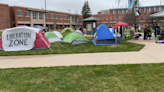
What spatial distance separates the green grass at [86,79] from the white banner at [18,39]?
5108 millimetres

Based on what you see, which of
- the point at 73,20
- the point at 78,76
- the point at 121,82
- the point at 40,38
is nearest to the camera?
the point at 121,82

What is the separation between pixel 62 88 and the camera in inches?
151

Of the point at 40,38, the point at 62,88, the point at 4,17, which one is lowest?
the point at 62,88

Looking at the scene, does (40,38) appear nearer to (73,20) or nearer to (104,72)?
(104,72)

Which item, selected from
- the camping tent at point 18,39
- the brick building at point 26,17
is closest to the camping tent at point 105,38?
the camping tent at point 18,39

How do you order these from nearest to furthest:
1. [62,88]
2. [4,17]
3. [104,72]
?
1. [62,88]
2. [104,72]
3. [4,17]

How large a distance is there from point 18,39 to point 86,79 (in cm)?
764

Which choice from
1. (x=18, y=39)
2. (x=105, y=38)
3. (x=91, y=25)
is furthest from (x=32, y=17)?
Answer: (x=105, y=38)

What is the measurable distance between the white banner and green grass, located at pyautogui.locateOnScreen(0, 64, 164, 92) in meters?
5.11

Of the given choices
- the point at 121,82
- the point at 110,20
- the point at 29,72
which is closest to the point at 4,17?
the point at 29,72

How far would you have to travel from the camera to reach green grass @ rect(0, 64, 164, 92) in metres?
3.78

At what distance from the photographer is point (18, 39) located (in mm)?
10219

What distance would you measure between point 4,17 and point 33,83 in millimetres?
41223

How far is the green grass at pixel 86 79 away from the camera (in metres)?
3.78
